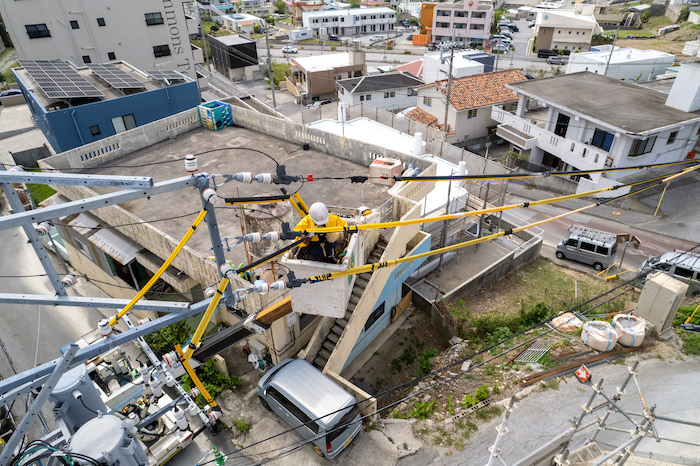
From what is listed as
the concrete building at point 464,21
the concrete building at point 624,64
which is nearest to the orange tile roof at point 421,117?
the concrete building at point 624,64

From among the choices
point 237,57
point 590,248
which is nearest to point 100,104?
point 590,248

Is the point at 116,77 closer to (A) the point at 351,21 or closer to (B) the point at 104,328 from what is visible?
(B) the point at 104,328

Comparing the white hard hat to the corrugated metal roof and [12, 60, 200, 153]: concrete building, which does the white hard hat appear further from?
[12, 60, 200, 153]: concrete building

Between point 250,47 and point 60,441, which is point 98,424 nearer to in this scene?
point 60,441

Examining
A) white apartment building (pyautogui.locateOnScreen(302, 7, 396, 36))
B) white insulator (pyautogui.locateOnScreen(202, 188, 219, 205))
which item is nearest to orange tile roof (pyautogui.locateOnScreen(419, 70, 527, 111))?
white insulator (pyautogui.locateOnScreen(202, 188, 219, 205))

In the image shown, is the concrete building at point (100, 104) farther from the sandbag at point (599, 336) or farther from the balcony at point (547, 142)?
the sandbag at point (599, 336)

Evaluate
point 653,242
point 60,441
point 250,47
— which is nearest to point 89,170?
point 60,441
